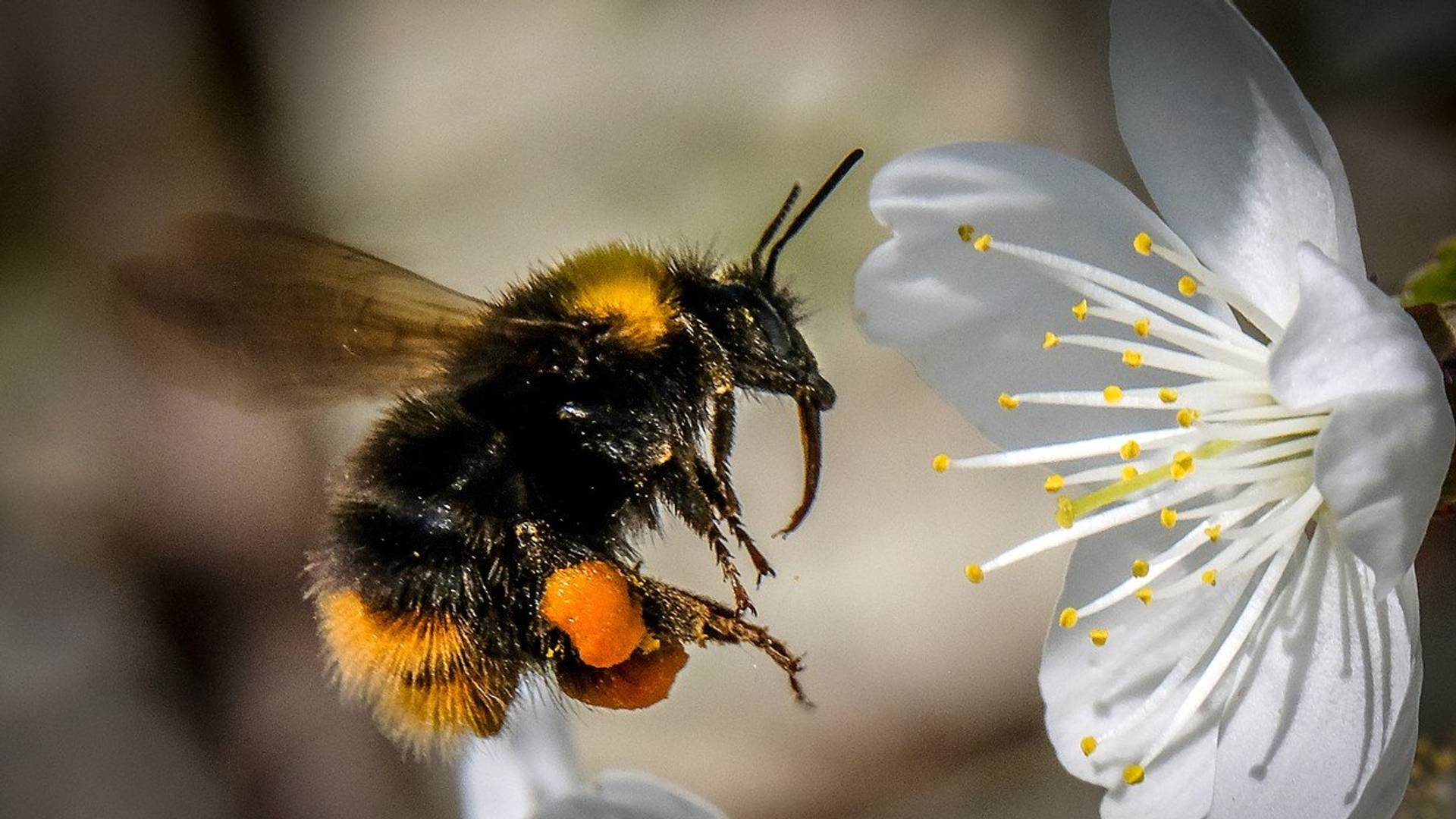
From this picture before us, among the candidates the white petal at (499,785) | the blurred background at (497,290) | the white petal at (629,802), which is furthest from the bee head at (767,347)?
the blurred background at (497,290)

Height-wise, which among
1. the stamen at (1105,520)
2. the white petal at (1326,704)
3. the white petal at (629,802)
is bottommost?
the white petal at (1326,704)

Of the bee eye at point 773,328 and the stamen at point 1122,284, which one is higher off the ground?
the bee eye at point 773,328

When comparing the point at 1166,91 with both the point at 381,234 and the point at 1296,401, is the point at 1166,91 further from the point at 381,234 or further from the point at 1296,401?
the point at 381,234

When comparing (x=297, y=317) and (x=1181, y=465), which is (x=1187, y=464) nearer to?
(x=1181, y=465)

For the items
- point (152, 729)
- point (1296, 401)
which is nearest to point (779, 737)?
point (152, 729)

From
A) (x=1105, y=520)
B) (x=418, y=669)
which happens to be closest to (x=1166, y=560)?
(x=1105, y=520)

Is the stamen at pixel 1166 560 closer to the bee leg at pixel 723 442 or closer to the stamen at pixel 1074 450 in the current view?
the stamen at pixel 1074 450

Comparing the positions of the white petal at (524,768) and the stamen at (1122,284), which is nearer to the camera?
the stamen at (1122,284)
